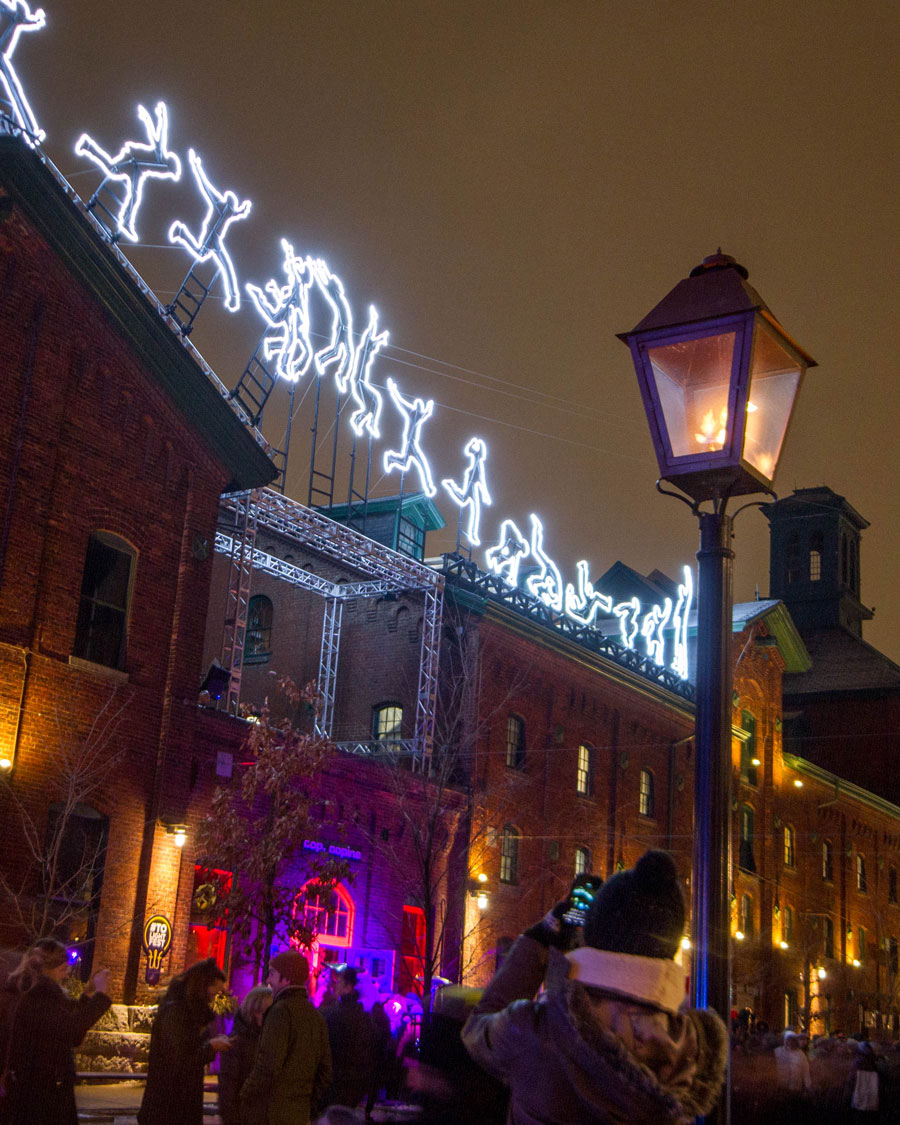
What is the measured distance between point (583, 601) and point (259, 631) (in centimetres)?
895

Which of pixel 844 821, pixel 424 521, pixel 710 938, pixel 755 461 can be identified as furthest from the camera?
pixel 844 821

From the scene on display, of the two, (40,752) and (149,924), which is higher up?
(40,752)

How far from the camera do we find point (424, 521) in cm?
3716

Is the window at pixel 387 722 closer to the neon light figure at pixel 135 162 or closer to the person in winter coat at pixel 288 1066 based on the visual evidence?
the neon light figure at pixel 135 162

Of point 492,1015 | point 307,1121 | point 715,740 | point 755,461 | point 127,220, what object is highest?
point 127,220

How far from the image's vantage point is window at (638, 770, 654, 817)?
3788cm

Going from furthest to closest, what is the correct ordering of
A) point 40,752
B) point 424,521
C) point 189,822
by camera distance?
1. point 424,521
2. point 189,822
3. point 40,752

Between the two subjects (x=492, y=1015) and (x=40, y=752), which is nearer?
(x=492, y=1015)

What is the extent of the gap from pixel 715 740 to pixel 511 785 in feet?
85.9

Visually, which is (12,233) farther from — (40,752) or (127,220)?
(40,752)

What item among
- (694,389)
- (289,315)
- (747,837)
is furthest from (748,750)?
(694,389)

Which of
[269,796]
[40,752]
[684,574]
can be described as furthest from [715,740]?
[684,574]

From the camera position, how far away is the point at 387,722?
3169 centimetres

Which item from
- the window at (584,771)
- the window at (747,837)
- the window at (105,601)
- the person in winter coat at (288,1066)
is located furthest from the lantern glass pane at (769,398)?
the window at (747,837)
